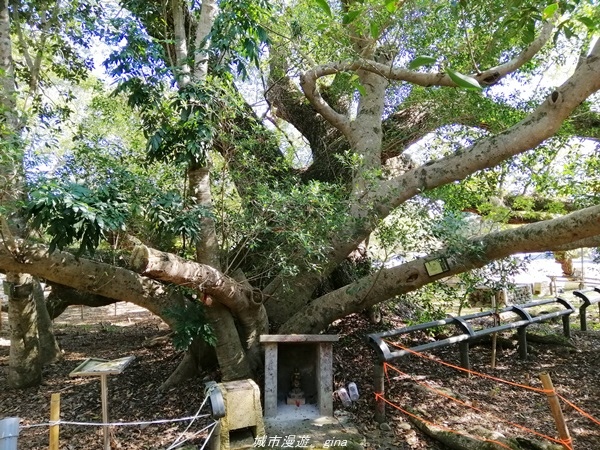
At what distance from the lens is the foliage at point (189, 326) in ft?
13.8

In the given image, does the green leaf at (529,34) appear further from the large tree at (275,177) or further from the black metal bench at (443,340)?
the black metal bench at (443,340)

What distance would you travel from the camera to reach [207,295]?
4.29 metres

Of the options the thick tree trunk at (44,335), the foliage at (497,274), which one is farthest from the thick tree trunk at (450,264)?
the thick tree trunk at (44,335)

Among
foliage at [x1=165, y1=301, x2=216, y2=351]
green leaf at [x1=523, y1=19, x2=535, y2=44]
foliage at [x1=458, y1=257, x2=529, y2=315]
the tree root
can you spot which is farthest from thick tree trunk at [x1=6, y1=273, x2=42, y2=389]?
green leaf at [x1=523, y1=19, x2=535, y2=44]

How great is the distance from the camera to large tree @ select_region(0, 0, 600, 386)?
145 inches

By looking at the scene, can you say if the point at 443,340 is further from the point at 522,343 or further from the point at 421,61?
the point at 421,61

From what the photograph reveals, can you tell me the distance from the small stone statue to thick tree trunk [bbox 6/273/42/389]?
3839mm

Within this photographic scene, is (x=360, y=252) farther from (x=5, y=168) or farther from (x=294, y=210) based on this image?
(x=5, y=168)

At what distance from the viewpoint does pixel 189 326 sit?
13.9 ft

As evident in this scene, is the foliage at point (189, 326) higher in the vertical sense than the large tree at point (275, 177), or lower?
lower

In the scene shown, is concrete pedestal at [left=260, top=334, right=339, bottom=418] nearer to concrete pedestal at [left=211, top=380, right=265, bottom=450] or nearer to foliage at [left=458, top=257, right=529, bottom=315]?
concrete pedestal at [left=211, top=380, right=265, bottom=450]

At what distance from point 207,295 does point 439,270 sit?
260 cm

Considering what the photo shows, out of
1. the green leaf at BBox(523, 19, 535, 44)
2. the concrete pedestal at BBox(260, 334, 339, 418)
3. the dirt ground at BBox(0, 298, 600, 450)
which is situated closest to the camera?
the green leaf at BBox(523, 19, 535, 44)

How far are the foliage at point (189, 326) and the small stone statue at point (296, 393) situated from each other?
3.75ft
